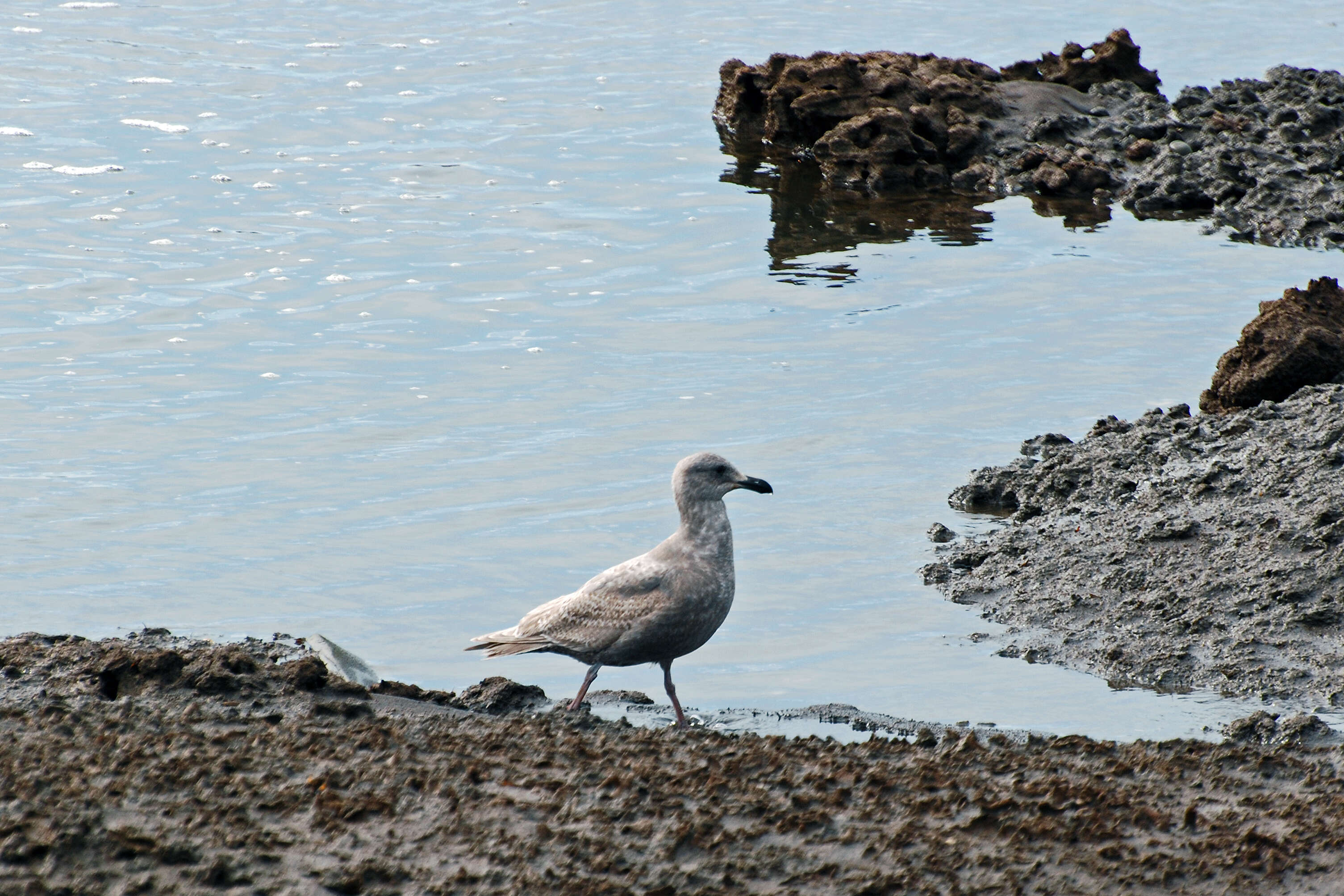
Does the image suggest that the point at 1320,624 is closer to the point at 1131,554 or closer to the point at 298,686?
the point at 1131,554

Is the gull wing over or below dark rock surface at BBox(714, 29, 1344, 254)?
below

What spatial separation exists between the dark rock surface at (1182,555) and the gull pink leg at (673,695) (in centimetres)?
258

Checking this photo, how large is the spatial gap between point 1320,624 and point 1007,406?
17.7 feet

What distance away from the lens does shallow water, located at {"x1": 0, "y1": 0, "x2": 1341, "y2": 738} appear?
35.6 feet

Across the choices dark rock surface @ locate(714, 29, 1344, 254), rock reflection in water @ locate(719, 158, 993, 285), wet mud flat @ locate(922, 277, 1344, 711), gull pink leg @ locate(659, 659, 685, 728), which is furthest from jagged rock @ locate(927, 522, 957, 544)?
dark rock surface @ locate(714, 29, 1344, 254)

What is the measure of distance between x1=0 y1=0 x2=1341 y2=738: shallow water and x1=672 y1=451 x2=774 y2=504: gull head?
1674 mm

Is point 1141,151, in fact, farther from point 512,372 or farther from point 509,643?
point 509,643

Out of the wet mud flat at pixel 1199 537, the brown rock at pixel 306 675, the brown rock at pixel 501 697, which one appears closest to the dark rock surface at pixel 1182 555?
the wet mud flat at pixel 1199 537

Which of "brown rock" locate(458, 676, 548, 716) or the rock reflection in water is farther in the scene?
the rock reflection in water

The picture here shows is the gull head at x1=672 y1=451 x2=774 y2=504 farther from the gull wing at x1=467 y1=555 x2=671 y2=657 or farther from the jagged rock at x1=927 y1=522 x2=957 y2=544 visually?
the jagged rock at x1=927 y1=522 x2=957 y2=544

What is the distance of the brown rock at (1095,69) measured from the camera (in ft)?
78.5

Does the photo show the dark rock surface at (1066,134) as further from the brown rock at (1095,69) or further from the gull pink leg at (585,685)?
the gull pink leg at (585,685)

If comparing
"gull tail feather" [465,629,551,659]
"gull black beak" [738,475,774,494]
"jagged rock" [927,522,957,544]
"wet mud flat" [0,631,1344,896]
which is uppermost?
"gull black beak" [738,475,774,494]

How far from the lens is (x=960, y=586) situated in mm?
10875
